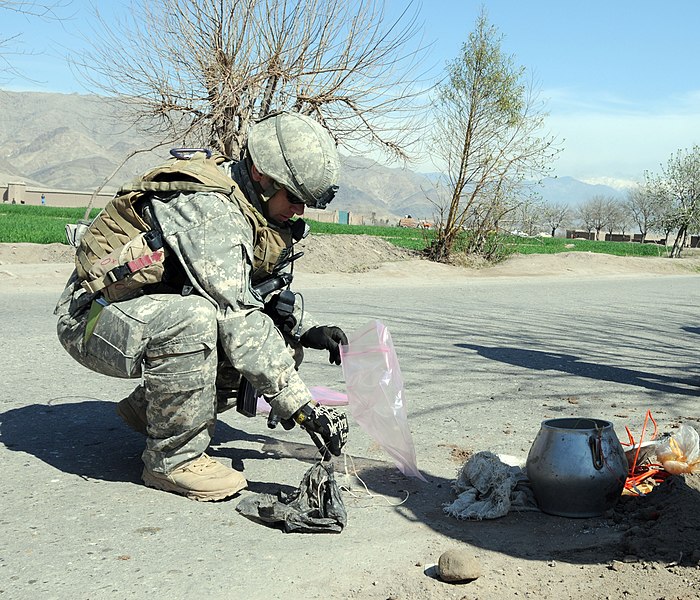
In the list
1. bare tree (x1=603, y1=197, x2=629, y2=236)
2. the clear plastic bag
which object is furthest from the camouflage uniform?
bare tree (x1=603, y1=197, x2=629, y2=236)

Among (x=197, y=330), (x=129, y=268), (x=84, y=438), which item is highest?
(x=129, y=268)

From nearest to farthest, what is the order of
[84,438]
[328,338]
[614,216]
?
[328,338] → [84,438] → [614,216]

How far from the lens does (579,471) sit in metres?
3.31

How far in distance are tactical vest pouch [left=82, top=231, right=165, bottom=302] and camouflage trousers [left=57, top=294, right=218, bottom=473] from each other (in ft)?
0.25

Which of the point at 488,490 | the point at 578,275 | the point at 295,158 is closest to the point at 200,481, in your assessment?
the point at 488,490

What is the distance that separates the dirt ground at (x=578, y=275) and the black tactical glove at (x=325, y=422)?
2.50 ft

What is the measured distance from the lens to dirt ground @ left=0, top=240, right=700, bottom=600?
2.71m

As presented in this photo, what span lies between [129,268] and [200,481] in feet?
2.97

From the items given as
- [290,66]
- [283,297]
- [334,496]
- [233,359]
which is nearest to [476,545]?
[334,496]

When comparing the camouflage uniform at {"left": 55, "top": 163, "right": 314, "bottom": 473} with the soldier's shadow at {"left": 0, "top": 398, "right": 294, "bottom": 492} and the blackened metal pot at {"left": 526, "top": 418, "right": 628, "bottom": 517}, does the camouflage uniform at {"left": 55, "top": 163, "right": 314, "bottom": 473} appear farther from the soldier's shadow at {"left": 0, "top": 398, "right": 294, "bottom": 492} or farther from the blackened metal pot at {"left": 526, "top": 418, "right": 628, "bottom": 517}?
the blackened metal pot at {"left": 526, "top": 418, "right": 628, "bottom": 517}

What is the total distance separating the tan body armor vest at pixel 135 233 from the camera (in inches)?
130

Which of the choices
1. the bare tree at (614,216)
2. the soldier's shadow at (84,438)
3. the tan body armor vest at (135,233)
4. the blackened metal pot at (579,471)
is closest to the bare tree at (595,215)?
the bare tree at (614,216)

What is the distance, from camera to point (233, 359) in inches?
131

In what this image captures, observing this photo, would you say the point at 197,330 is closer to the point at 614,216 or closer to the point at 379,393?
the point at 379,393
